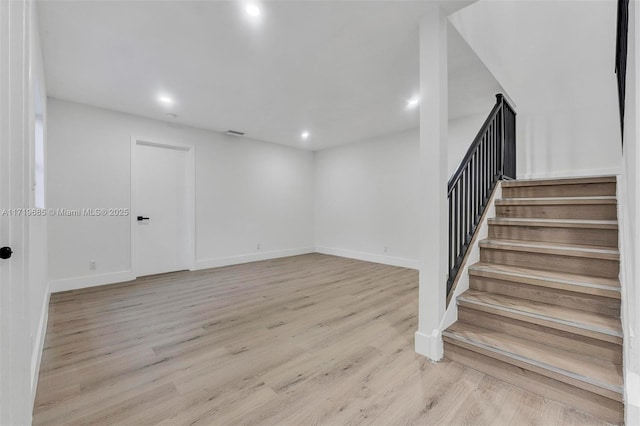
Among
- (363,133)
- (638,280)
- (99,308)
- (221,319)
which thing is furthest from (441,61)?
(99,308)

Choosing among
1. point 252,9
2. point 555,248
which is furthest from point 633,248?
point 252,9

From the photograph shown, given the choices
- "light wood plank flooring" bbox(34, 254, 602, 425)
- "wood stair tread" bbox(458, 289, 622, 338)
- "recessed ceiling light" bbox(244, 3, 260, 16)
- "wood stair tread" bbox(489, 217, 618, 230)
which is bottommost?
"light wood plank flooring" bbox(34, 254, 602, 425)

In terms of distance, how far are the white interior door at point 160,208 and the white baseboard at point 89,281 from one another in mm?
202

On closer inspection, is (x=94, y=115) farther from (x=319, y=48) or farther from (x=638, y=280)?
(x=638, y=280)

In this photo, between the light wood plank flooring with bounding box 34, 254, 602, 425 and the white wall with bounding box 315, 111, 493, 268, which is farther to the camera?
the white wall with bounding box 315, 111, 493, 268

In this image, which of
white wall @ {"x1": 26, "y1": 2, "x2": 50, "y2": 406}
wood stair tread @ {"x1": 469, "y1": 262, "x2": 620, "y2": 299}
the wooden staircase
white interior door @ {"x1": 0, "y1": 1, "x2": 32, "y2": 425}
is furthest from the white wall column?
white wall @ {"x1": 26, "y1": 2, "x2": 50, "y2": 406}

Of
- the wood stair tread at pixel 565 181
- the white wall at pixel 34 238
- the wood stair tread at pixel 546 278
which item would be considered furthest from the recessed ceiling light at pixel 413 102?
the white wall at pixel 34 238

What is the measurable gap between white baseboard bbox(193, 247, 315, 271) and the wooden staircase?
13.6ft

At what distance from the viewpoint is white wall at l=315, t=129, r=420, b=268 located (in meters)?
5.02

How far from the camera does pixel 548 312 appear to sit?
1854 mm

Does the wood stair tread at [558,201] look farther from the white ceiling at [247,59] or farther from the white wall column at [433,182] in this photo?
the white ceiling at [247,59]

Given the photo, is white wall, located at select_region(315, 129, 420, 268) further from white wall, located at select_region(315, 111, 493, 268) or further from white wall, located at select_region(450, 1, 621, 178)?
white wall, located at select_region(450, 1, 621, 178)

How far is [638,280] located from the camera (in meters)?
0.92

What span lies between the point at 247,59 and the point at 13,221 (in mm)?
2210
